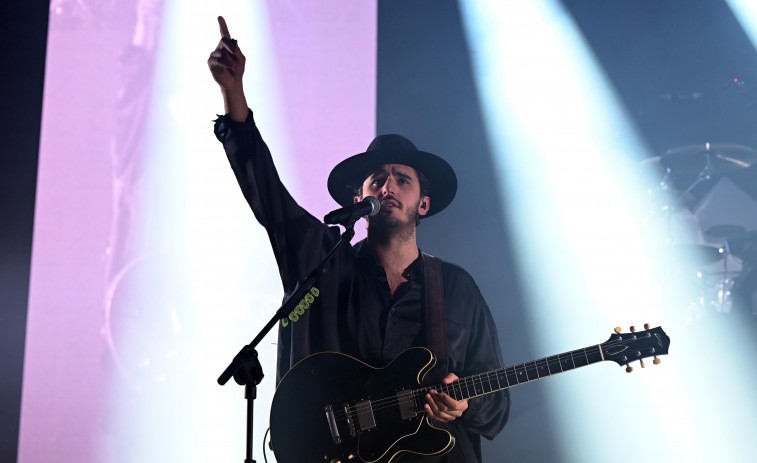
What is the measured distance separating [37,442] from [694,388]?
308 cm

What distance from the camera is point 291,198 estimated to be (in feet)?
10.00

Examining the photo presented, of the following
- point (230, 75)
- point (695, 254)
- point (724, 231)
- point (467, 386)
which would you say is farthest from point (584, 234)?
point (230, 75)

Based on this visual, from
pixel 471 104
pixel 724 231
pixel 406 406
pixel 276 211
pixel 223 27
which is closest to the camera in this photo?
pixel 406 406

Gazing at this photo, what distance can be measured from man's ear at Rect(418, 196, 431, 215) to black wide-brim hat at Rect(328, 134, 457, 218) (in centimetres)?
2

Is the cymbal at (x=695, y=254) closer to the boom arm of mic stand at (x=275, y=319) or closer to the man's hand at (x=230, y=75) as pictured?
the boom arm of mic stand at (x=275, y=319)

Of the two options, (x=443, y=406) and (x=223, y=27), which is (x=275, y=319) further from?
(x=223, y=27)

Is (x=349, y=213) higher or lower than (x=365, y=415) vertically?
higher

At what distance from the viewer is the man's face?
3104mm

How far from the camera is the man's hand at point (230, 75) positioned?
2.88 meters

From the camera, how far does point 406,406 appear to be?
2480mm

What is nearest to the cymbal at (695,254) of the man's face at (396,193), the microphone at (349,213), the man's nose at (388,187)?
the man's face at (396,193)

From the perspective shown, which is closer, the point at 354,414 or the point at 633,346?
the point at 633,346

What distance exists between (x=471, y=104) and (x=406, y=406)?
5.36 ft

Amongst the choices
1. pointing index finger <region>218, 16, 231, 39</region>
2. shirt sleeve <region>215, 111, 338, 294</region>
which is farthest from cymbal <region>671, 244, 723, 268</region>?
pointing index finger <region>218, 16, 231, 39</region>
